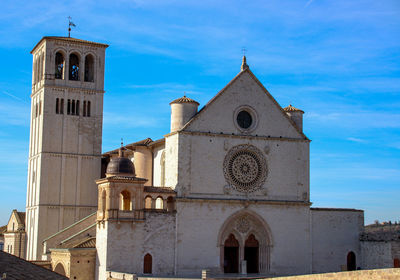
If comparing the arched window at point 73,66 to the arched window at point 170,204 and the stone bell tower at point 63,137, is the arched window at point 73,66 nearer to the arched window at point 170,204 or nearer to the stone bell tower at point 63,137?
the stone bell tower at point 63,137

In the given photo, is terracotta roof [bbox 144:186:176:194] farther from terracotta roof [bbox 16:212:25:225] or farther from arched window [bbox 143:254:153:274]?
terracotta roof [bbox 16:212:25:225]

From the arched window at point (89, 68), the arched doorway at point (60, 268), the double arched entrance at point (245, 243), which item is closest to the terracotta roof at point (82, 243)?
the arched doorway at point (60, 268)

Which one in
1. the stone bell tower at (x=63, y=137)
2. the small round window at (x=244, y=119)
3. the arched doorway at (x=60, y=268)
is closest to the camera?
the arched doorway at (x=60, y=268)

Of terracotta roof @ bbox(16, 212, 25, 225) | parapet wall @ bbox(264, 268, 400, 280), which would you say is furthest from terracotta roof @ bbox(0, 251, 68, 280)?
terracotta roof @ bbox(16, 212, 25, 225)

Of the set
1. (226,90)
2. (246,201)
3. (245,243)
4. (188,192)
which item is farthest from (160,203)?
(226,90)

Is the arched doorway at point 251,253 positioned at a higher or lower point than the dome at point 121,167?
lower

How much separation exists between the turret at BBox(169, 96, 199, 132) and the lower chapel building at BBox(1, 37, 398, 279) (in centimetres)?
6

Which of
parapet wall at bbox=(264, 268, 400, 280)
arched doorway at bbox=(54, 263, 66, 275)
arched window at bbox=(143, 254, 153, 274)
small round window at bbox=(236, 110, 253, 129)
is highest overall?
small round window at bbox=(236, 110, 253, 129)

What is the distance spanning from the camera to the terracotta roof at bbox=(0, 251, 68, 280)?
1714 centimetres

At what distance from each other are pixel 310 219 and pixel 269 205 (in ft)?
10.9

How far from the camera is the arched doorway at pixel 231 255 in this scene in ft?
135

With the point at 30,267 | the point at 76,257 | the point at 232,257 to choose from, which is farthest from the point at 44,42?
the point at 30,267

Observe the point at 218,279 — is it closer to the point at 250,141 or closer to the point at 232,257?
the point at 232,257

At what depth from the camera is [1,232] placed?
5591 cm
